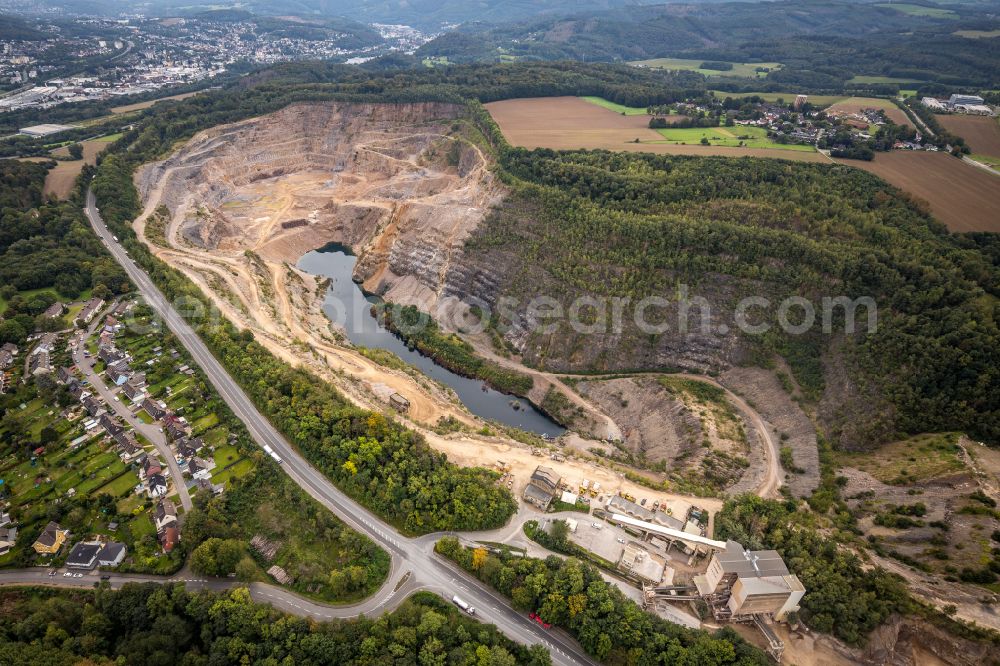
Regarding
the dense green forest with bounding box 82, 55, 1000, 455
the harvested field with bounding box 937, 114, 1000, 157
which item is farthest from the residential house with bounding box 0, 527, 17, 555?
the harvested field with bounding box 937, 114, 1000, 157

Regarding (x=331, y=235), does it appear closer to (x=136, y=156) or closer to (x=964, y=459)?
(x=136, y=156)

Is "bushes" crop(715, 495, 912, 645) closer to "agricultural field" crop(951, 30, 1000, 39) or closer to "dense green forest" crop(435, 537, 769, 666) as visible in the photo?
"dense green forest" crop(435, 537, 769, 666)

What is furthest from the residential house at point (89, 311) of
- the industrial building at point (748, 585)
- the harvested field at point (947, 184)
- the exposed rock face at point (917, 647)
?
the harvested field at point (947, 184)

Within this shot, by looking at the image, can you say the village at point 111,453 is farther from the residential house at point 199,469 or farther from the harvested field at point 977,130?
the harvested field at point 977,130

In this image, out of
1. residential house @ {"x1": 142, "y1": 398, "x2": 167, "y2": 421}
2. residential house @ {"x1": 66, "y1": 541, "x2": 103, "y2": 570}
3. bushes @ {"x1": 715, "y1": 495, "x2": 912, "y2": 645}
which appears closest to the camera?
bushes @ {"x1": 715, "y1": 495, "x2": 912, "y2": 645}

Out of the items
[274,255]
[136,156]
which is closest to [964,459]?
[274,255]

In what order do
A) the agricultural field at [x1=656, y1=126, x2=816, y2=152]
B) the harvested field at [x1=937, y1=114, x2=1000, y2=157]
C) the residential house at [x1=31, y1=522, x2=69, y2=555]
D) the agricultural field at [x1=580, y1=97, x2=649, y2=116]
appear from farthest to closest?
the agricultural field at [x1=580, y1=97, x2=649, y2=116]
the agricultural field at [x1=656, y1=126, x2=816, y2=152]
the harvested field at [x1=937, y1=114, x2=1000, y2=157]
the residential house at [x1=31, y1=522, x2=69, y2=555]

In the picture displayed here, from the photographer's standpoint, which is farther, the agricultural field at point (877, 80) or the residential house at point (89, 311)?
the agricultural field at point (877, 80)
